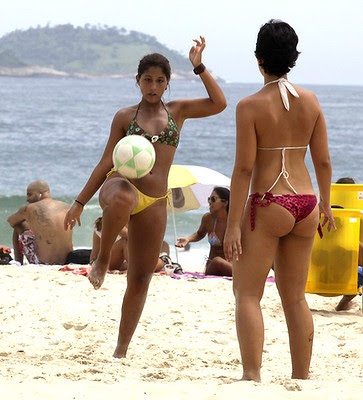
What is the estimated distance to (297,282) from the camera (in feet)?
15.5

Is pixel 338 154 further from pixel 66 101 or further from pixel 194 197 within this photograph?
pixel 66 101

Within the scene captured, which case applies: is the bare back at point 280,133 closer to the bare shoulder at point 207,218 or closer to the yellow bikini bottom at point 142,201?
the yellow bikini bottom at point 142,201

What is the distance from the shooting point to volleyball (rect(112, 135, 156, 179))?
16.7ft

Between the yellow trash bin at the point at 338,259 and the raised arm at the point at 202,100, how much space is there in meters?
2.35

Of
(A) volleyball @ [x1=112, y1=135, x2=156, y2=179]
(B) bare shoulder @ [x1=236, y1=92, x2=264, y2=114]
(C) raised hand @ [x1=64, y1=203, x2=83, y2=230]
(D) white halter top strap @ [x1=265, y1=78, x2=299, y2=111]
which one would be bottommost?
(C) raised hand @ [x1=64, y1=203, x2=83, y2=230]

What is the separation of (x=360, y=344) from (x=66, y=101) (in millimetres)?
67337

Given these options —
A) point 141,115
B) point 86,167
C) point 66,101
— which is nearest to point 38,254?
point 141,115

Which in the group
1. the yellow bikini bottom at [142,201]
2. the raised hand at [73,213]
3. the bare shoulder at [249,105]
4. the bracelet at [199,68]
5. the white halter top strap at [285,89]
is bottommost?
the raised hand at [73,213]

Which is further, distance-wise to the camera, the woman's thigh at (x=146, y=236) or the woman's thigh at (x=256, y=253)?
the woman's thigh at (x=146, y=236)

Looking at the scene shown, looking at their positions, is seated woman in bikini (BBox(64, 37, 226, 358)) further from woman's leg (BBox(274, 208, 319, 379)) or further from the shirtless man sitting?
the shirtless man sitting

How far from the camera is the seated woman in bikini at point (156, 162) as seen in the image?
5332 mm

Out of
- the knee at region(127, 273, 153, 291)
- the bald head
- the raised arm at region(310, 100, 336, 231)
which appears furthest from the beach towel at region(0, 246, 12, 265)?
the raised arm at region(310, 100, 336, 231)

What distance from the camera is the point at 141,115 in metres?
5.41

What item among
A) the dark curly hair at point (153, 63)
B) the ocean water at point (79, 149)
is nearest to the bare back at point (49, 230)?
the ocean water at point (79, 149)
